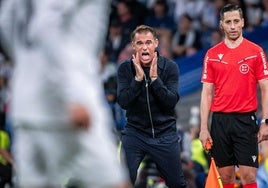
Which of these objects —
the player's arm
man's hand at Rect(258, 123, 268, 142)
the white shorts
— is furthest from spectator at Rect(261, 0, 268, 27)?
the white shorts

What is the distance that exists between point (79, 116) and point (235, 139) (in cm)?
422

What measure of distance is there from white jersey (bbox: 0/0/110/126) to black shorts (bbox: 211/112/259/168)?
12.7 ft

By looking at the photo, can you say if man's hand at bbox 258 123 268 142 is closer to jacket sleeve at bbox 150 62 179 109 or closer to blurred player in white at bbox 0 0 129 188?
jacket sleeve at bbox 150 62 179 109

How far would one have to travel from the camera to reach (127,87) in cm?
952

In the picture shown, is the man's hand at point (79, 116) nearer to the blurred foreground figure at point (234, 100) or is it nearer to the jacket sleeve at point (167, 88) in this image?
the jacket sleeve at point (167, 88)

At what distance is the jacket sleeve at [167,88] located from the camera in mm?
9336

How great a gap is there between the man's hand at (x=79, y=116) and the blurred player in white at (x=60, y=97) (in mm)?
30

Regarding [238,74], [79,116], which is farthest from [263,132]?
[79,116]

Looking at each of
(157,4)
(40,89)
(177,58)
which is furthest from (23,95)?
(157,4)

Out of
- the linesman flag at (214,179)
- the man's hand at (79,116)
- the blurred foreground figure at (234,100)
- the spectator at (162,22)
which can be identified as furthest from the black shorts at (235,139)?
the spectator at (162,22)

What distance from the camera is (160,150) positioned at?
9578 millimetres

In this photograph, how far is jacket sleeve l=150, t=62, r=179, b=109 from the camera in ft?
30.6

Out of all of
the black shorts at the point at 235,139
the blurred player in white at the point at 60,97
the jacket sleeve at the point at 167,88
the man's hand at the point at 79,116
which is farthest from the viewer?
the black shorts at the point at 235,139

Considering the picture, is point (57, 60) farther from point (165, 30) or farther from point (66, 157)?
point (165, 30)
